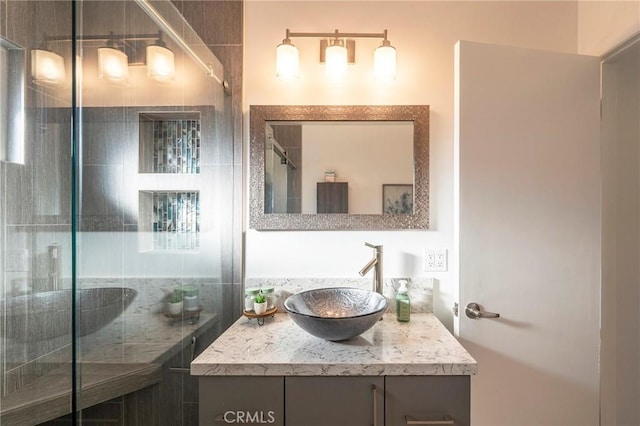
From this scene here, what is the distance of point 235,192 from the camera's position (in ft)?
4.89

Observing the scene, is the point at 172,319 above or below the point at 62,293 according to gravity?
below

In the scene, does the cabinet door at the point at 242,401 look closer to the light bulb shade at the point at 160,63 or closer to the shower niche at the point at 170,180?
the shower niche at the point at 170,180

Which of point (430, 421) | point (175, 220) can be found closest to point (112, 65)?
point (175, 220)

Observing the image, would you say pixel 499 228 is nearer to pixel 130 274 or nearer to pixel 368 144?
pixel 368 144

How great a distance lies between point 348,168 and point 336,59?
19.9 inches

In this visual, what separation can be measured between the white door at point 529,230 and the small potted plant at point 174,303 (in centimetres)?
116

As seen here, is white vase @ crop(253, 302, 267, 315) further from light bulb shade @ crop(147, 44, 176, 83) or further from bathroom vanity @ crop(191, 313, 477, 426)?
light bulb shade @ crop(147, 44, 176, 83)

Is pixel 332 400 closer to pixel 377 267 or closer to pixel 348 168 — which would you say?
pixel 377 267

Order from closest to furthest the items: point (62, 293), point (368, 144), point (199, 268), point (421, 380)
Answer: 1. point (421, 380)
2. point (62, 293)
3. point (199, 268)
4. point (368, 144)

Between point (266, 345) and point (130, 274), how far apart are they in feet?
1.73

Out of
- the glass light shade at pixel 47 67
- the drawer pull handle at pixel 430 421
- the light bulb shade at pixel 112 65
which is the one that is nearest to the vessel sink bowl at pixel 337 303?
the drawer pull handle at pixel 430 421

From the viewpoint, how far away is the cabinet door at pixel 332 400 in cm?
93

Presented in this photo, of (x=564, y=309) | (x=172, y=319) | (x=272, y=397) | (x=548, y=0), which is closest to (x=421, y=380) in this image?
(x=272, y=397)

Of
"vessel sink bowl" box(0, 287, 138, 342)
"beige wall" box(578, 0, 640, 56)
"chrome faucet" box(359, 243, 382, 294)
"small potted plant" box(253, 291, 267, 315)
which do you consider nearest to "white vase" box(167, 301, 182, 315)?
"vessel sink bowl" box(0, 287, 138, 342)
